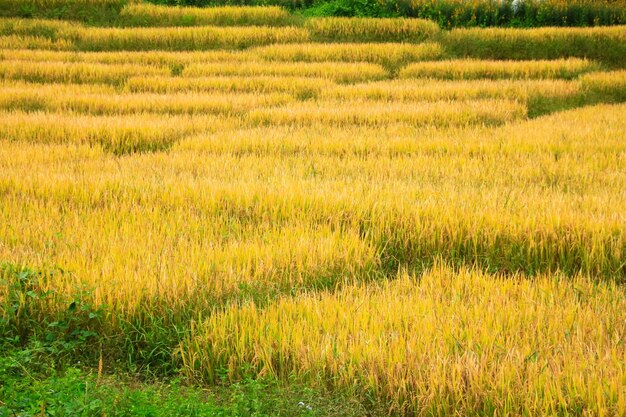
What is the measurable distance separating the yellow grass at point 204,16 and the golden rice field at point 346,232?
5050 mm

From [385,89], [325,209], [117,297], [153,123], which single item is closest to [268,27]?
[385,89]

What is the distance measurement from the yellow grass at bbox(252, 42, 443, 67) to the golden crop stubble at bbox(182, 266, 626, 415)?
27.9 feet

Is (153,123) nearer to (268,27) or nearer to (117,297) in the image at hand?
(117,297)

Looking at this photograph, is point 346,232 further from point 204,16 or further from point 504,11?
point 504,11

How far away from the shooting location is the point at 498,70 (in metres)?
9.84

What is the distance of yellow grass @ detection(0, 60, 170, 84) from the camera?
30.4ft

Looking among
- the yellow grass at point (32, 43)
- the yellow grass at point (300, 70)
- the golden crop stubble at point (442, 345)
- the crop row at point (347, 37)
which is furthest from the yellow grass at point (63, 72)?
the golden crop stubble at point (442, 345)

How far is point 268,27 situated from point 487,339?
449 inches

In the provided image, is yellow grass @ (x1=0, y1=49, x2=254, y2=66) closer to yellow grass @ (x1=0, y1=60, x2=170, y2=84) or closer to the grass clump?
yellow grass @ (x1=0, y1=60, x2=170, y2=84)

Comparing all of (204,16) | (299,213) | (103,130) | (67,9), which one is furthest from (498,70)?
(67,9)

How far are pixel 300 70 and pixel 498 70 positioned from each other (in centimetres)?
298

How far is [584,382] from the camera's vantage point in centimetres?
196

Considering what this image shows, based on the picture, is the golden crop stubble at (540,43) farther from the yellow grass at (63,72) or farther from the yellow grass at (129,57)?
the yellow grass at (63,72)

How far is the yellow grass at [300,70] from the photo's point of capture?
963cm
